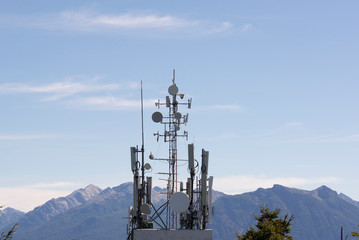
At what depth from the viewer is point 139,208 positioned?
3338 cm

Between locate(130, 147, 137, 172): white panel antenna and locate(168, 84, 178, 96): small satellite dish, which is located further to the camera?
locate(168, 84, 178, 96): small satellite dish

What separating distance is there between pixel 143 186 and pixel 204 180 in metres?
4.35

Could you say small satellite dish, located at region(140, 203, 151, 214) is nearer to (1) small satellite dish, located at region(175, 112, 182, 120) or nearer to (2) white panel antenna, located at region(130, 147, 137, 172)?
(2) white panel antenna, located at region(130, 147, 137, 172)

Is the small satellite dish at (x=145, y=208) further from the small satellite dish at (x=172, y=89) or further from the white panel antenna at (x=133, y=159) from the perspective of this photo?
the small satellite dish at (x=172, y=89)

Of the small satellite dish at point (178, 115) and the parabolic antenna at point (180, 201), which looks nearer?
the parabolic antenna at point (180, 201)

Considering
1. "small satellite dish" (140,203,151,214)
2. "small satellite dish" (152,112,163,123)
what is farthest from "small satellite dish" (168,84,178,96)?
"small satellite dish" (140,203,151,214)

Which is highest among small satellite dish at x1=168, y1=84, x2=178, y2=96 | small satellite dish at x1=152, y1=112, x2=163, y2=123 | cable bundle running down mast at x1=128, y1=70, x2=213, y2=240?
small satellite dish at x1=168, y1=84, x2=178, y2=96

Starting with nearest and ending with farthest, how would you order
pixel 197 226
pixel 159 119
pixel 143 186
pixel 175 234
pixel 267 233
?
pixel 175 234 < pixel 197 226 < pixel 143 186 < pixel 159 119 < pixel 267 233

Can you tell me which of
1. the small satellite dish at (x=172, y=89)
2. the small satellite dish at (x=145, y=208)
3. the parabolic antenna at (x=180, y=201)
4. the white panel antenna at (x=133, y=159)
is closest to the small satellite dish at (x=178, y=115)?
the small satellite dish at (x=172, y=89)

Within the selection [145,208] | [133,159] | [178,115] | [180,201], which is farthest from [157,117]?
[180,201]

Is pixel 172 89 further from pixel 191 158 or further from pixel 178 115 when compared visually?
pixel 191 158

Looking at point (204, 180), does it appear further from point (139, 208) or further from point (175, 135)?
point (175, 135)

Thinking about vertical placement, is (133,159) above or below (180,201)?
above

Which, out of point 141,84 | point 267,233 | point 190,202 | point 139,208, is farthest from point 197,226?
point 267,233
